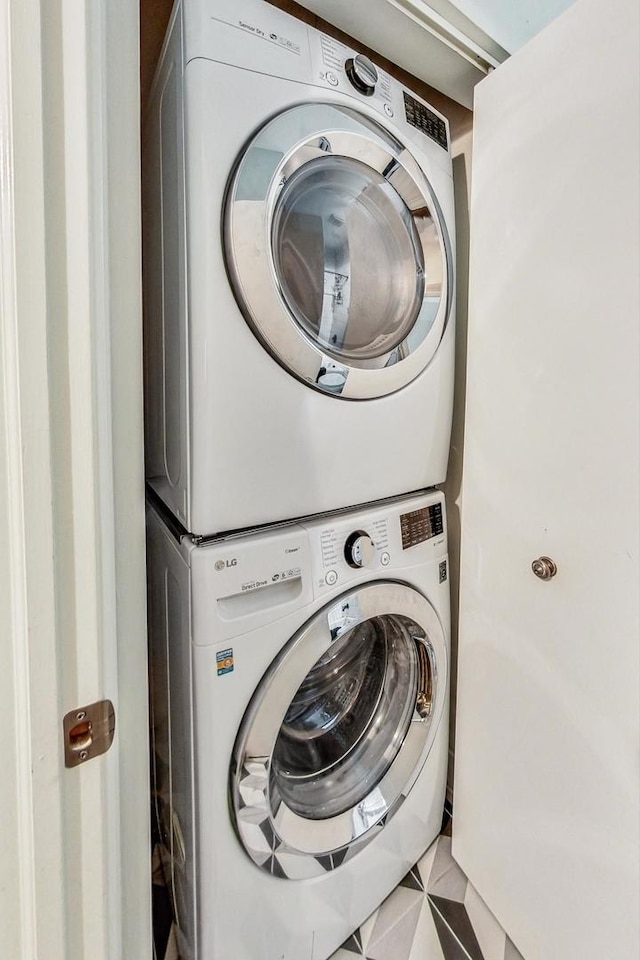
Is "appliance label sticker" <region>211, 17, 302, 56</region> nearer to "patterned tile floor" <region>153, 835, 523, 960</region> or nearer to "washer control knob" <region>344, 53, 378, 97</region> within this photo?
"washer control knob" <region>344, 53, 378, 97</region>

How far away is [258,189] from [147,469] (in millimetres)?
598

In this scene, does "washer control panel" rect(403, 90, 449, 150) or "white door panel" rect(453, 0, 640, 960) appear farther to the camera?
Result: "washer control panel" rect(403, 90, 449, 150)

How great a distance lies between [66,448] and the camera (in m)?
Answer: 0.49

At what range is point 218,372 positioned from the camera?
2.64 ft

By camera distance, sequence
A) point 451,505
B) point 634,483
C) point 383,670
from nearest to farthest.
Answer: point 634,483, point 383,670, point 451,505

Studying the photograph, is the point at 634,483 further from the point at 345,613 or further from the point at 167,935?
the point at 167,935

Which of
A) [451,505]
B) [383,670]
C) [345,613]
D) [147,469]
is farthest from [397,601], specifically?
[147,469]

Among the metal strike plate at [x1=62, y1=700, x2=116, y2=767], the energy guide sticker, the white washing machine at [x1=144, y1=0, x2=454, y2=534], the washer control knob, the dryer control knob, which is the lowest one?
the energy guide sticker

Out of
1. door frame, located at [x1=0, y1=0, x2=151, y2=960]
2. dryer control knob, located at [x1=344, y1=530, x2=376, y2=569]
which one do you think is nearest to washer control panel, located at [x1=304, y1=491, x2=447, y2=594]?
dryer control knob, located at [x1=344, y1=530, x2=376, y2=569]

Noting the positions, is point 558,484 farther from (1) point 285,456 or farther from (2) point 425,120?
(2) point 425,120

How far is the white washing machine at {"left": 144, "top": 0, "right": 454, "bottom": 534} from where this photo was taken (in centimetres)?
79

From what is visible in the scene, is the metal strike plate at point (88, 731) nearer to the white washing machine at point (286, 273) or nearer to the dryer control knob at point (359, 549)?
the white washing machine at point (286, 273)

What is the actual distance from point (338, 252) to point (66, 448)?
725 millimetres

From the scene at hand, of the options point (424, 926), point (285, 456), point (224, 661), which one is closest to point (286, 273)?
point (285, 456)
